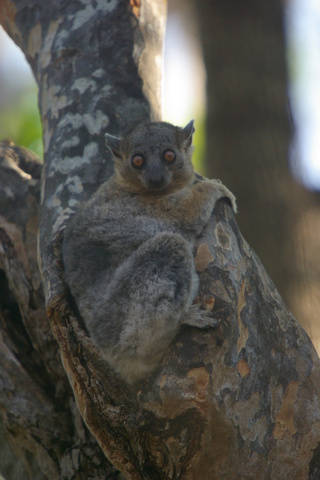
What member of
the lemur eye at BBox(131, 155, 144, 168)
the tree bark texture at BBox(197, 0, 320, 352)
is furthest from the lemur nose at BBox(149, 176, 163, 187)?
the tree bark texture at BBox(197, 0, 320, 352)

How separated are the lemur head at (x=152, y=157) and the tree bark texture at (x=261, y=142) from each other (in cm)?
82

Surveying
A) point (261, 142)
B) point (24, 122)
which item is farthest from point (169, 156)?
point (24, 122)

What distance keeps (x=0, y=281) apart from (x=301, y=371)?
2.81 m

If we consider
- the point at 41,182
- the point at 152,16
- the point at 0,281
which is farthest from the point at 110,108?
the point at 0,281

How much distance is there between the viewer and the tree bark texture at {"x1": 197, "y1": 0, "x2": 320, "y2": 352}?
18.2ft

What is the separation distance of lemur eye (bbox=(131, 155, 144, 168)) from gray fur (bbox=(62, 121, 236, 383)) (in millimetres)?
44

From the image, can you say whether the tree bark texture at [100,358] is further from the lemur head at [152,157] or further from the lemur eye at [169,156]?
the lemur eye at [169,156]

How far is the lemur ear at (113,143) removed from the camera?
5359mm

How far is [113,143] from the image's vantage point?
17.7ft

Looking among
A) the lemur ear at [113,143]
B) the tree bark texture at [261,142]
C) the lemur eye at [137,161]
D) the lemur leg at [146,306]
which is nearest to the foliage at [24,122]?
the tree bark texture at [261,142]

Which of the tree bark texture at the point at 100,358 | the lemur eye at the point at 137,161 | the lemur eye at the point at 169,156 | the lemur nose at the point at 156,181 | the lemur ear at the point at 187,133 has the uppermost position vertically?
the lemur ear at the point at 187,133

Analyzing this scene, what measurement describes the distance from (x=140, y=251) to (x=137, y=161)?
50.0 inches

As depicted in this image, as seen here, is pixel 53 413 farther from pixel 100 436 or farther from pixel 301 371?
pixel 301 371

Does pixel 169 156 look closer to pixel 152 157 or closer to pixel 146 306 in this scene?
pixel 152 157
